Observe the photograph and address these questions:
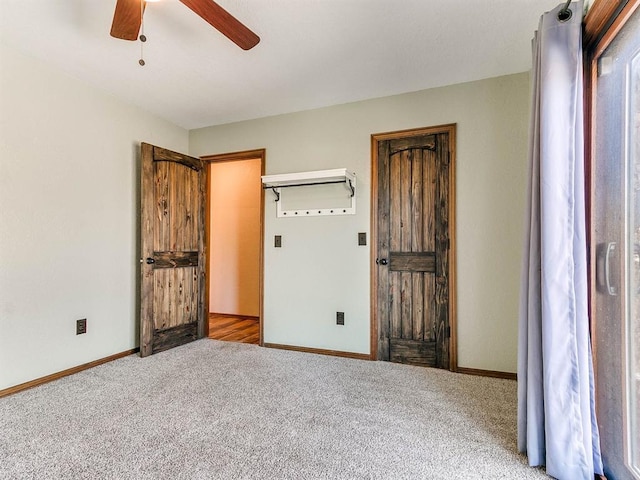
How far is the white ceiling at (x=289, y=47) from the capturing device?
1.90 m

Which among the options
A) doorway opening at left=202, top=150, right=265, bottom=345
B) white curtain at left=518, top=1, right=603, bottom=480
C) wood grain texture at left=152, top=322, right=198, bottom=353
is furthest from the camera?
doorway opening at left=202, top=150, right=265, bottom=345

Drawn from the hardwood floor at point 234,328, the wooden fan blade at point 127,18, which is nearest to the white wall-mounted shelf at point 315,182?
the hardwood floor at point 234,328

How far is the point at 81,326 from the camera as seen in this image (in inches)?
107

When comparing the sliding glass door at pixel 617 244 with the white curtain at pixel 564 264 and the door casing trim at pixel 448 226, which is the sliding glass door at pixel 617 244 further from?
the door casing trim at pixel 448 226

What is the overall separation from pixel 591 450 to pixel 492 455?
0.40 metres

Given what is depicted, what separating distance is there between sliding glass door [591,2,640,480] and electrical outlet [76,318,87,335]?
3386 mm

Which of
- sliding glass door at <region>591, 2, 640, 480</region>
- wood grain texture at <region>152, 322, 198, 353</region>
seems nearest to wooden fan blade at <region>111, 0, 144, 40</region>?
sliding glass door at <region>591, 2, 640, 480</region>

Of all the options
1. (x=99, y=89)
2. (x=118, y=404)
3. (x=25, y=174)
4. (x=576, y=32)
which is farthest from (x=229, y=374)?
(x=576, y=32)

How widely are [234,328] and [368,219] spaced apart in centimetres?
230

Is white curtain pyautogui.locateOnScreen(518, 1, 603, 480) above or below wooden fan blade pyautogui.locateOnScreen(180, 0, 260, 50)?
below

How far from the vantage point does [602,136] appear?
4.64 feet

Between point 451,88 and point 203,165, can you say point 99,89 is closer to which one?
point 203,165

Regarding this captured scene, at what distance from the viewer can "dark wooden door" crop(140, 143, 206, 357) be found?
3.09m

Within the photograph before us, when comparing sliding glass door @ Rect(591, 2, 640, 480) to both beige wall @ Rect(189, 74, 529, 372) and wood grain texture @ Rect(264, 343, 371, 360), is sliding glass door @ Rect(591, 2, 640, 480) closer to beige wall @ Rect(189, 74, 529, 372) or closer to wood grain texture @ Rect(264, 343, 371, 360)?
beige wall @ Rect(189, 74, 529, 372)
